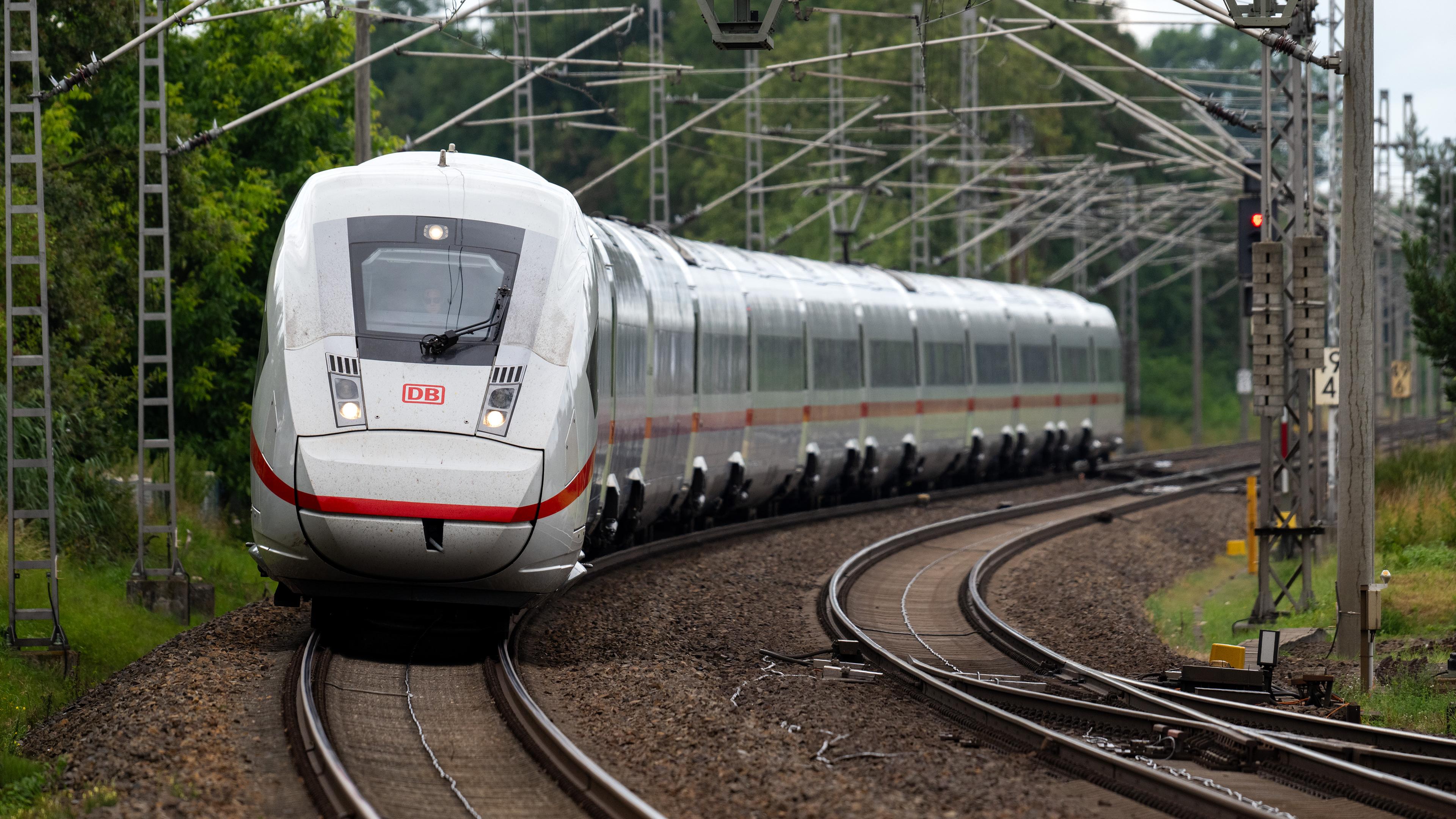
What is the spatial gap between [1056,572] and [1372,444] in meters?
7.05

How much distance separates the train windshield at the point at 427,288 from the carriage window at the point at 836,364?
14.1 metres

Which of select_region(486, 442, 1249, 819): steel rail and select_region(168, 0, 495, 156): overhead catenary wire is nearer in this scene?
select_region(486, 442, 1249, 819): steel rail

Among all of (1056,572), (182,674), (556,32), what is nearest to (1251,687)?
(182,674)

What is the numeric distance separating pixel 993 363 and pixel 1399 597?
17.2 metres

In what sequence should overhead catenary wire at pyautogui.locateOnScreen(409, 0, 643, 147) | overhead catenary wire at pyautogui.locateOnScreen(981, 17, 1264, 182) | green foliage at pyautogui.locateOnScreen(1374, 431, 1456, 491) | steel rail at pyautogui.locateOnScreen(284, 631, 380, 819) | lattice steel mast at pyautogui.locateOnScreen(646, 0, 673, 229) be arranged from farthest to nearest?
lattice steel mast at pyautogui.locateOnScreen(646, 0, 673, 229), green foliage at pyautogui.locateOnScreen(1374, 431, 1456, 491), overhead catenary wire at pyautogui.locateOnScreen(981, 17, 1264, 182), overhead catenary wire at pyautogui.locateOnScreen(409, 0, 643, 147), steel rail at pyautogui.locateOnScreen(284, 631, 380, 819)

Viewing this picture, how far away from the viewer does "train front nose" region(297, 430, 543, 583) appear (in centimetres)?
1117

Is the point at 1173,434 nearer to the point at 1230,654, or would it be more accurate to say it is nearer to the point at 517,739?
the point at 1230,654

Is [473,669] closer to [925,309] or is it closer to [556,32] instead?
[925,309]

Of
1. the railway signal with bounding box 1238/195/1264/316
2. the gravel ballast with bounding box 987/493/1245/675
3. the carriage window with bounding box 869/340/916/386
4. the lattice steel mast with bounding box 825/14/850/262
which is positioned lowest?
the gravel ballast with bounding box 987/493/1245/675

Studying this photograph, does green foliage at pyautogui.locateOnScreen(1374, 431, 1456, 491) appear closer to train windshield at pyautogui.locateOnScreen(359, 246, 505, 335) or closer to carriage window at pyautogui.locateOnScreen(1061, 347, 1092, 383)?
carriage window at pyautogui.locateOnScreen(1061, 347, 1092, 383)

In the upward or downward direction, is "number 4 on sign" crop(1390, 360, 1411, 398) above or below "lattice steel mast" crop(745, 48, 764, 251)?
below

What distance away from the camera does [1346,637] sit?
1436 cm

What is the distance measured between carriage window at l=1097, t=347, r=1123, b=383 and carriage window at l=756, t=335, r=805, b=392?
16.5 meters

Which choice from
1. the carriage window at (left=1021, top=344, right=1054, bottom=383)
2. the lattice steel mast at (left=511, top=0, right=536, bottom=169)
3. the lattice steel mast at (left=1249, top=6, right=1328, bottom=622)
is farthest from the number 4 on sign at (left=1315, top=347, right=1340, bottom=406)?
the carriage window at (left=1021, top=344, right=1054, bottom=383)
